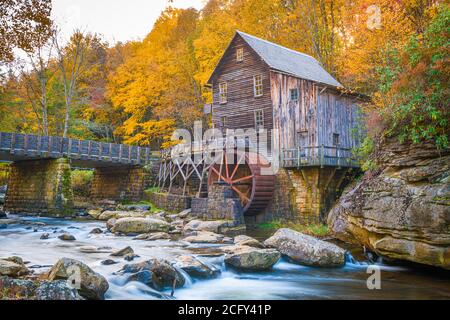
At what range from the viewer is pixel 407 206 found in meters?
8.34

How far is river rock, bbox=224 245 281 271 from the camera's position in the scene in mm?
8977

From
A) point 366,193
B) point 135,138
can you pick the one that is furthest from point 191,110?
point 366,193

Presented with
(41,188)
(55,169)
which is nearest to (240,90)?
(55,169)

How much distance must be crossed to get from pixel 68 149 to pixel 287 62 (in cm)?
1358

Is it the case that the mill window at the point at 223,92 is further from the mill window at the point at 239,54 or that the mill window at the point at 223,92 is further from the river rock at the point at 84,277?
the river rock at the point at 84,277

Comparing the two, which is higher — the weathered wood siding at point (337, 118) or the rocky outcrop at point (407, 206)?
the weathered wood siding at point (337, 118)

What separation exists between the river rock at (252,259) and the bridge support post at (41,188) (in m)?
15.1

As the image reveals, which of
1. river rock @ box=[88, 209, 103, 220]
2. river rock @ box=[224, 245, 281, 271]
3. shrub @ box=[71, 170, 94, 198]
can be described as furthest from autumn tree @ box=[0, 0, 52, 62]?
shrub @ box=[71, 170, 94, 198]

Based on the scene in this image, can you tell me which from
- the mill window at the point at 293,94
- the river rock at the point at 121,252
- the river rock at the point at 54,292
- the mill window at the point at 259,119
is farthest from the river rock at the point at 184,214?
the river rock at the point at 54,292

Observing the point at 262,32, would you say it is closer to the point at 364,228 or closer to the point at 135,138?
the point at 135,138

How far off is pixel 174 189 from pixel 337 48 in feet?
46.8

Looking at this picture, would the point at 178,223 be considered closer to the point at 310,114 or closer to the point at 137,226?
the point at 137,226

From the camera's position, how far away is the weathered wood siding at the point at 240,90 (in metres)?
20.4

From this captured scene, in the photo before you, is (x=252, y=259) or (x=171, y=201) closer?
(x=252, y=259)
